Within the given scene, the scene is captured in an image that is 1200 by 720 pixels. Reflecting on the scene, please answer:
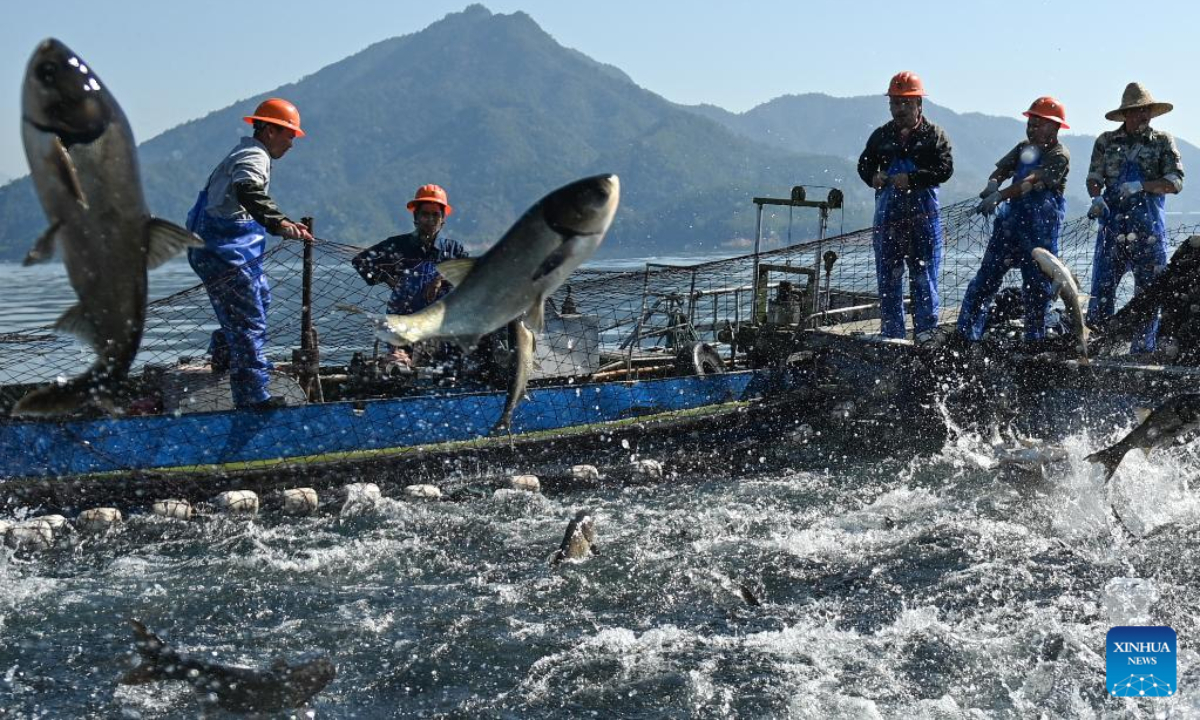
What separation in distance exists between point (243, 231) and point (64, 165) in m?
5.37

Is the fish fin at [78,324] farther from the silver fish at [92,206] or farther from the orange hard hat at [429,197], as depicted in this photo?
the orange hard hat at [429,197]

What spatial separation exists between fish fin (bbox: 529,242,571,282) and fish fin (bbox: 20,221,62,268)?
1.65m

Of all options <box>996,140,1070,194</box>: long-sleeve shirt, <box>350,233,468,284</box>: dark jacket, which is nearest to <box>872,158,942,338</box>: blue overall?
<box>996,140,1070,194</box>: long-sleeve shirt

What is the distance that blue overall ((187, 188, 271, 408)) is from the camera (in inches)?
339

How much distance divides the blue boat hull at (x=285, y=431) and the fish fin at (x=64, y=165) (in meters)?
6.03

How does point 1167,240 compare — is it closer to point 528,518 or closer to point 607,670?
point 528,518

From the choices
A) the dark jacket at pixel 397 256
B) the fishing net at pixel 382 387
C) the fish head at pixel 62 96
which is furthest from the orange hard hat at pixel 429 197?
the fish head at pixel 62 96

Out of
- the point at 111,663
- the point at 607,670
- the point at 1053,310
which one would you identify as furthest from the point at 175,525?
the point at 1053,310

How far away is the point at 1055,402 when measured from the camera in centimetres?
1008

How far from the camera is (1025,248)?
10898 millimetres

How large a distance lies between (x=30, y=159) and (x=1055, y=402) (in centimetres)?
898

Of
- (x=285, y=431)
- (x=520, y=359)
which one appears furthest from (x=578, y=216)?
(x=285, y=431)

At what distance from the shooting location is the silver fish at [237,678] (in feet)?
18.2

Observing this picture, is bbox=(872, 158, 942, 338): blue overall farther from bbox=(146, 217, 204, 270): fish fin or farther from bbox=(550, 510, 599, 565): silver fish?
bbox=(146, 217, 204, 270): fish fin
